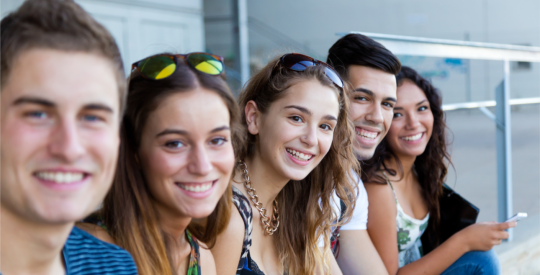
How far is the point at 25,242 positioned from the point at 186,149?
18.2 inches

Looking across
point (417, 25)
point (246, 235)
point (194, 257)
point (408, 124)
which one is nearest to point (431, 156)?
point (408, 124)

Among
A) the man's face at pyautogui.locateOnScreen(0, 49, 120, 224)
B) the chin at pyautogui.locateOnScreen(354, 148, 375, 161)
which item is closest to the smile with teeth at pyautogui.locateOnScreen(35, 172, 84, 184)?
the man's face at pyautogui.locateOnScreen(0, 49, 120, 224)

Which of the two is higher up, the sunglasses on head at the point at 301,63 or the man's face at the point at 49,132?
the sunglasses on head at the point at 301,63

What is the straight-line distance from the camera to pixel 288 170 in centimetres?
188

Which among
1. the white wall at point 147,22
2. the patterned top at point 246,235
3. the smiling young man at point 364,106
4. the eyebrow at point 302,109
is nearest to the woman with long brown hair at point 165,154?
the patterned top at point 246,235

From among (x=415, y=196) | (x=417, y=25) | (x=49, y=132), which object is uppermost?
(x=417, y=25)

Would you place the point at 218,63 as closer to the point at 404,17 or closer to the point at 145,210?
the point at 145,210

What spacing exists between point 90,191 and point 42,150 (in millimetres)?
127

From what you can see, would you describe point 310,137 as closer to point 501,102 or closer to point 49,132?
point 49,132

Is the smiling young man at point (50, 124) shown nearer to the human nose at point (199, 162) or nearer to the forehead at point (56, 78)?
the forehead at point (56, 78)

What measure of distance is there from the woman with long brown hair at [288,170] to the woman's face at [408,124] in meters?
0.47

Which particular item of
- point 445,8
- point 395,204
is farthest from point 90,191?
point 445,8

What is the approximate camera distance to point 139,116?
4.28 ft

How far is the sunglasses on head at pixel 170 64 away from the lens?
1.31 metres
